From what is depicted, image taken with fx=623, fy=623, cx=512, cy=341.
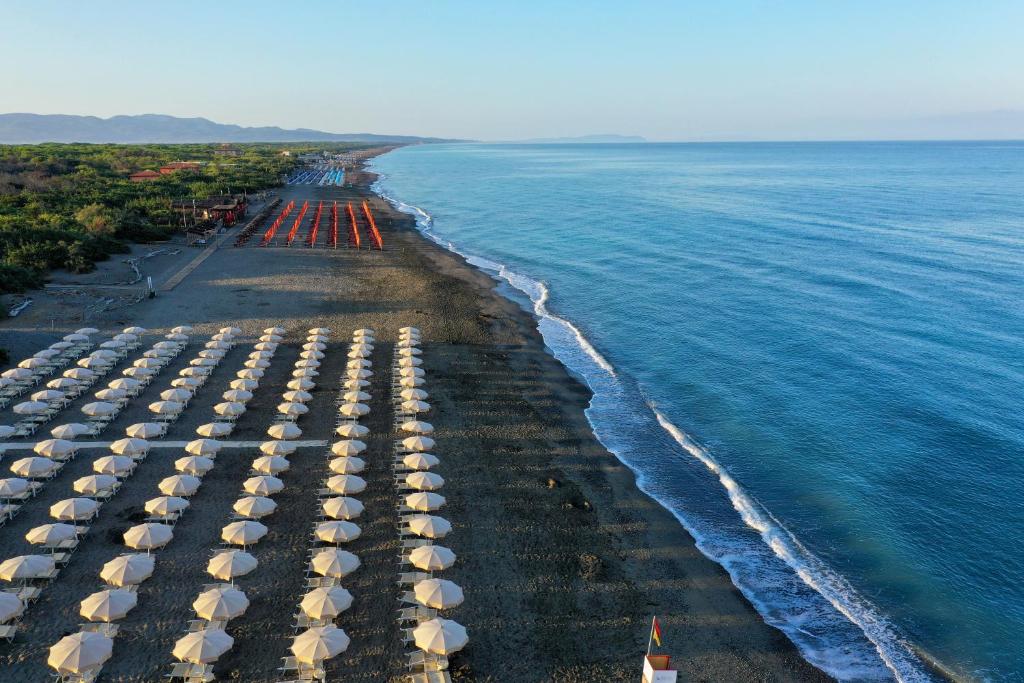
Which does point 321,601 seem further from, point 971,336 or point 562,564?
point 971,336

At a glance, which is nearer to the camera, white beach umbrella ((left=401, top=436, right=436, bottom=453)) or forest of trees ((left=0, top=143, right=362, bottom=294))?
white beach umbrella ((left=401, top=436, right=436, bottom=453))

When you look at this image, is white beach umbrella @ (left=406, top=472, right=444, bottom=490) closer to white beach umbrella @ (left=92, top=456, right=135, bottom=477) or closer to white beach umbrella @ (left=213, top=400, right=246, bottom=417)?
white beach umbrella @ (left=213, top=400, right=246, bottom=417)

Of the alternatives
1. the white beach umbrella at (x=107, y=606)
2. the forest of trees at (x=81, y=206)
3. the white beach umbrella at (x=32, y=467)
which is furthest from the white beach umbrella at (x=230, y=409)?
the forest of trees at (x=81, y=206)

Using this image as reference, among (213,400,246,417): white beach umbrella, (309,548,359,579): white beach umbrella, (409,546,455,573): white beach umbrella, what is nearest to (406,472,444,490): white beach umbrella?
(409,546,455,573): white beach umbrella

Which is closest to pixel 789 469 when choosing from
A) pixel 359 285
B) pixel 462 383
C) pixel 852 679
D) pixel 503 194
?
pixel 852 679

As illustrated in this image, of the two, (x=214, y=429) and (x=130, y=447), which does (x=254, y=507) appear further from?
(x=130, y=447)

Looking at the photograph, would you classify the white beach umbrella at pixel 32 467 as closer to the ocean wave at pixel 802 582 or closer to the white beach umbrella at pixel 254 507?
the white beach umbrella at pixel 254 507

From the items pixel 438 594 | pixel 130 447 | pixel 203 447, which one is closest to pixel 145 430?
pixel 130 447
